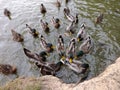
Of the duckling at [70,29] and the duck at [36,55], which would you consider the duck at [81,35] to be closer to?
the duckling at [70,29]

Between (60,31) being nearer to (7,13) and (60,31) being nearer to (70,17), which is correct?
(70,17)

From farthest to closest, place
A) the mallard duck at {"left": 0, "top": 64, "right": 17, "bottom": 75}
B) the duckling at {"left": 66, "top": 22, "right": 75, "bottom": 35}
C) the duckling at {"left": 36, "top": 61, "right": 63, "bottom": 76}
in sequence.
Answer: the duckling at {"left": 66, "top": 22, "right": 75, "bottom": 35}
the mallard duck at {"left": 0, "top": 64, "right": 17, "bottom": 75}
the duckling at {"left": 36, "top": 61, "right": 63, "bottom": 76}

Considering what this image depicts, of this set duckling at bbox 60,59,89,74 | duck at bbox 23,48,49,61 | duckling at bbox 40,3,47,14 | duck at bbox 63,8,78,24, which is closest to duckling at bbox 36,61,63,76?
duckling at bbox 60,59,89,74

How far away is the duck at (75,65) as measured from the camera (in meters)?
12.7

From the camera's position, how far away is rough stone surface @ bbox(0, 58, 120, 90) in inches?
398

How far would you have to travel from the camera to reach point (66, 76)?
1292cm

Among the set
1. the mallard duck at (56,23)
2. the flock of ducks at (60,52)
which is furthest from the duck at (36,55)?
the mallard duck at (56,23)

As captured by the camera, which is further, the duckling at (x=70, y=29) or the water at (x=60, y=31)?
the duckling at (x=70, y=29)

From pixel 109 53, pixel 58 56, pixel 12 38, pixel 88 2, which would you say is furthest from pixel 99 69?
pixel 88 2

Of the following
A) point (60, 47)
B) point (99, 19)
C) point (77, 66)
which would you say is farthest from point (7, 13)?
point (77, 66)

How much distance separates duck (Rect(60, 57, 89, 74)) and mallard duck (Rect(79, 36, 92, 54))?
102 centimetres

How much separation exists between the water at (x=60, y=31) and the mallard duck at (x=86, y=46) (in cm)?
34

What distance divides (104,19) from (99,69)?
202 inches

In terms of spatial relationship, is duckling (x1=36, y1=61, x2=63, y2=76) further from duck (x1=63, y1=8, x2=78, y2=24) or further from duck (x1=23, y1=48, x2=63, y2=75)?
duck (x1=63, y1=8, x2=78, y2=24)
